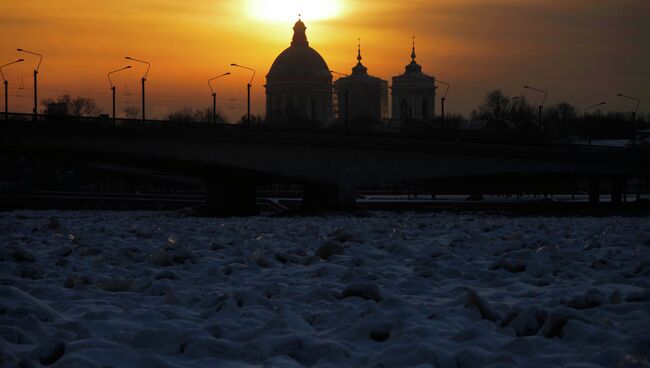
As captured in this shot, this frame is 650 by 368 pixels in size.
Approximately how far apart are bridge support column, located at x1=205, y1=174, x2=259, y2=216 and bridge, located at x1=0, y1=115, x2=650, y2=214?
0.07 meters

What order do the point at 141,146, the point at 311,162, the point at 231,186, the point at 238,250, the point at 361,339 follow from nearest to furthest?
the point at 361,339
the point at 238,250
the point at 141,146
the point at 311,162
the point at 231,186

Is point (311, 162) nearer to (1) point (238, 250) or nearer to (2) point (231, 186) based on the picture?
(2) point (231, 186)

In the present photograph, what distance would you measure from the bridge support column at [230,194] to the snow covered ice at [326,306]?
53996 millimetres

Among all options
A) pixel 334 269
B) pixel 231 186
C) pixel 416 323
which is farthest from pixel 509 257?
pixel 231 186

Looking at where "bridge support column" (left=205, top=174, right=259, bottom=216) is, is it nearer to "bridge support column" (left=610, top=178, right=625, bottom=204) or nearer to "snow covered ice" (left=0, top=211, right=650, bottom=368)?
"bridge support column" (left=610, top=178, right=625, bottom=204)

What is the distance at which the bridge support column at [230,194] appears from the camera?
220ft

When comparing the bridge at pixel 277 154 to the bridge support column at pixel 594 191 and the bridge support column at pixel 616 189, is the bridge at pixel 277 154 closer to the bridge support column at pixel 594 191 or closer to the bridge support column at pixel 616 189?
the bridge support column at pixel 616 189

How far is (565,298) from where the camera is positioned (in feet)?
26.5

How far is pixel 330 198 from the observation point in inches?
2467

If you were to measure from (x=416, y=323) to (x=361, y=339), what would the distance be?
1.77ft

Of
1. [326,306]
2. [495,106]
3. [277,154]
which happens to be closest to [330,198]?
[277,154]

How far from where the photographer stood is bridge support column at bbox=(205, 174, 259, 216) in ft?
220

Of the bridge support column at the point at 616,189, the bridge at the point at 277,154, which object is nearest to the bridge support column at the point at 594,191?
the bridge support column at the point at 616,189

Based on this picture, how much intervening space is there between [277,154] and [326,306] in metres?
52.1
